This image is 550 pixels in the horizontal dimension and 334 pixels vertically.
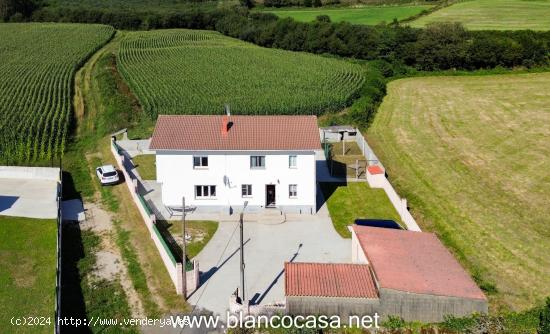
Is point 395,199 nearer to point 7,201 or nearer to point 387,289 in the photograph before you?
point 387,289

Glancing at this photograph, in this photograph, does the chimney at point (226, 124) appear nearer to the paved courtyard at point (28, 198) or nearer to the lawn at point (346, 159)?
the lawn at point (346, 159)

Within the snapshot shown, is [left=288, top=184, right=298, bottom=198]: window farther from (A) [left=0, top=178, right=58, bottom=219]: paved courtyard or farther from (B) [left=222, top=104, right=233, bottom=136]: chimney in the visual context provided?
(A) [left=0, top=178, right=58, bottom=219]: paved courtyard

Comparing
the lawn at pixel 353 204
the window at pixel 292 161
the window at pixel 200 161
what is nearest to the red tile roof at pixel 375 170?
the lawn at pixel 353 204

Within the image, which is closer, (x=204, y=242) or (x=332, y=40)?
(x=204, y=242)

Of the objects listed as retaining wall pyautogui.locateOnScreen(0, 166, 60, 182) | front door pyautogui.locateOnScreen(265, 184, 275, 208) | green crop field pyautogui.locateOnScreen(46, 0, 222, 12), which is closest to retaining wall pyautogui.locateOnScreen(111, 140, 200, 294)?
retaining wall pyautogui.locateOnScreen(0, 166, 60, 182)

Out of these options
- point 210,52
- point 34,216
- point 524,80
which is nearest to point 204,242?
point 34,216

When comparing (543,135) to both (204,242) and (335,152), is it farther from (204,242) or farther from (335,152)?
(204,242)
